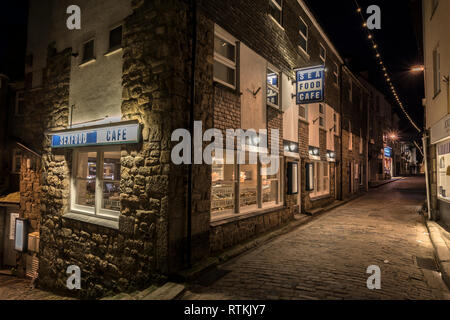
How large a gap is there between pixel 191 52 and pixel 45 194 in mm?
6252

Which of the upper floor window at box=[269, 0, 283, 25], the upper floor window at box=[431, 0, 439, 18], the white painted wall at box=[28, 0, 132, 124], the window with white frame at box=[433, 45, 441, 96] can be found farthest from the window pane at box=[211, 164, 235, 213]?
the upper floor window at box=[431, 0, 439, 18]

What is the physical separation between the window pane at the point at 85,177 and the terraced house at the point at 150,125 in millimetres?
30

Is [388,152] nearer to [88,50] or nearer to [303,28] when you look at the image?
[303,28]

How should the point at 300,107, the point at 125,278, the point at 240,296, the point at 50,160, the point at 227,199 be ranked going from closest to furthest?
the point at 240,296
the point at 125,278
the point at 227,199
the point at 50,160
the point at 300,107

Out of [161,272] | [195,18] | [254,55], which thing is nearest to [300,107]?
[254,55]

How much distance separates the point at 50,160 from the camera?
8.16 meters

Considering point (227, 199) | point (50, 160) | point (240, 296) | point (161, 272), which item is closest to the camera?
point (240, 296)

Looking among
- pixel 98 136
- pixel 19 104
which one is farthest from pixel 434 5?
pixel 19 104

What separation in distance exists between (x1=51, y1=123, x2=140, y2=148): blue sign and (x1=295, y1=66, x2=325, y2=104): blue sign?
695cm

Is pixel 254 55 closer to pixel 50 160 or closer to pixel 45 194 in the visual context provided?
pixel 50 160

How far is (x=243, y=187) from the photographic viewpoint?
327 inches

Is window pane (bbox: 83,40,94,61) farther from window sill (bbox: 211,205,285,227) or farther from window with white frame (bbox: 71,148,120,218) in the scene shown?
window sill (bbox: 211,205,285,227)

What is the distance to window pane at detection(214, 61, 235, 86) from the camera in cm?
737

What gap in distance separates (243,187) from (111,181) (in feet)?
12.3
